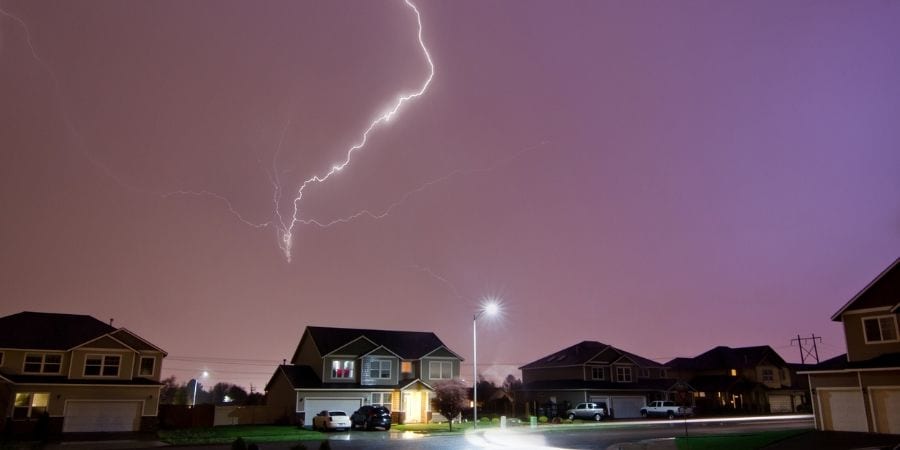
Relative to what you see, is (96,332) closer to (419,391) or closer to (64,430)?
(64,430)

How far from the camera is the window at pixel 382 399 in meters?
50.7

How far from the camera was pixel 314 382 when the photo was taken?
4947cm

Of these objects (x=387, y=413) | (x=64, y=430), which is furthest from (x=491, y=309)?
(x=64, y=430)

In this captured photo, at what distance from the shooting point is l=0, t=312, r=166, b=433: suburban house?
127 ft

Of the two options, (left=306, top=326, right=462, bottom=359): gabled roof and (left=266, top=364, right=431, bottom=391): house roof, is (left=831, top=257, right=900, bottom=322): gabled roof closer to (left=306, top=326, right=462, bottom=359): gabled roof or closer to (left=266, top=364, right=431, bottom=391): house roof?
(left=266, top=364, right=431, bottom=391): house roof

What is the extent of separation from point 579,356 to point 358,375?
25403mm

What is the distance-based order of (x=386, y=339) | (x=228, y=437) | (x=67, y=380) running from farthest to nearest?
(x=386, y=339)
(x=67, y=380)
(x=228, y=437)

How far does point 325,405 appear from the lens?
4838 cm

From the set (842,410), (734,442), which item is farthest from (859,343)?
(734,442)

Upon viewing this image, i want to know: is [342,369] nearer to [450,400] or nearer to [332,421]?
[332,421]

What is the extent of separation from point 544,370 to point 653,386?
1134 centimetres

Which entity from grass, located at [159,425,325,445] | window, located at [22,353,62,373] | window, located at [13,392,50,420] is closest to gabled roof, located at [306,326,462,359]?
grass, located at [159,425,325,445]

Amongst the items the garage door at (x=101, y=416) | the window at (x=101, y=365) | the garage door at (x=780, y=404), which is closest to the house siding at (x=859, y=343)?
the garage door at (x=780, y=404)

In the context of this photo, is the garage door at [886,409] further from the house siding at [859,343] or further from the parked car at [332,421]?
the parked car at [332,421]
